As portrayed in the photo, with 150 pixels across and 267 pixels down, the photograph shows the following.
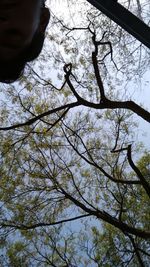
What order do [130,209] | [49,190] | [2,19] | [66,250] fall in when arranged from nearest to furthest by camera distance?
[2,19], [49,190], [130,209], [66,250]

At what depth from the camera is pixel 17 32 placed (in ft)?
1.26

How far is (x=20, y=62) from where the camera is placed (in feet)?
1.33

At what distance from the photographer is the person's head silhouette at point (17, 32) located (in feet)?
1.20

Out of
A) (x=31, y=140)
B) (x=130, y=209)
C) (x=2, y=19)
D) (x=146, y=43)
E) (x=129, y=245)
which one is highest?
(x=31, y=140)

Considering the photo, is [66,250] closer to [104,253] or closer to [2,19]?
[104,253]

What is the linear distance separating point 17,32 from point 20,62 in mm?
35

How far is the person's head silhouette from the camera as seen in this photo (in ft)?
1.20

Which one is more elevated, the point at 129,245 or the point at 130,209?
the point at 130,209

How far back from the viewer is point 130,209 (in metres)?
8.51

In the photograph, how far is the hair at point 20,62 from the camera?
40 cm

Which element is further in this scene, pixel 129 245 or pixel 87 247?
pixel 87 247

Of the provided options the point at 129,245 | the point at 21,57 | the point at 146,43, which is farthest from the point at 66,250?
the point at 21,57

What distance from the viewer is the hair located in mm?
399

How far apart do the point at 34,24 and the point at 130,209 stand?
844cm
